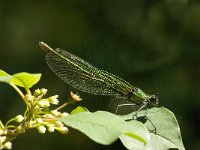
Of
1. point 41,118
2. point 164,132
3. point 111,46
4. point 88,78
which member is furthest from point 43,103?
point 111,46

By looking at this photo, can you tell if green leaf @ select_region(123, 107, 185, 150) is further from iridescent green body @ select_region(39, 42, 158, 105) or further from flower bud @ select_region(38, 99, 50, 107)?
flower bud @ select_region(38, 99, 50, 107)

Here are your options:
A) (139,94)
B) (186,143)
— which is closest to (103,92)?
(139,94)

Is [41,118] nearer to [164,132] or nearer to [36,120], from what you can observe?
[36,120]

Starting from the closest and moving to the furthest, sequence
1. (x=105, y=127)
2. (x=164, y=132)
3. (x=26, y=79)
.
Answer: (x=105, y=127), (x=26, y=79), (x=164, y=132)

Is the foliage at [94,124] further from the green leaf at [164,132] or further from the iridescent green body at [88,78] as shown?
the iridescent green body at [88,78]

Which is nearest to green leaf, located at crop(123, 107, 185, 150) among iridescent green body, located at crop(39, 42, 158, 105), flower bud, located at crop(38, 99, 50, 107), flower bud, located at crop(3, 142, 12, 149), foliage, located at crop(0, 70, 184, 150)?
foliage, located at crop(0, 70, 184, 150)

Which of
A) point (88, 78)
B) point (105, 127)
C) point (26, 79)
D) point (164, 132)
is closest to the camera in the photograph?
point (105, 127)
